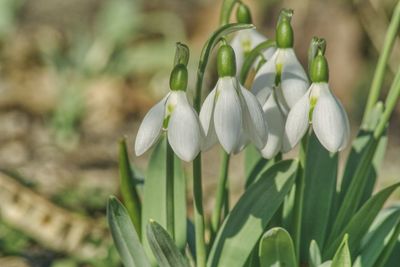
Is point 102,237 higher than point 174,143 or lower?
lower

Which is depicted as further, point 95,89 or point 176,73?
point 95,89

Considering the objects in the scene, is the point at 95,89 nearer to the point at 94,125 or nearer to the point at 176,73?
the point at 94,125

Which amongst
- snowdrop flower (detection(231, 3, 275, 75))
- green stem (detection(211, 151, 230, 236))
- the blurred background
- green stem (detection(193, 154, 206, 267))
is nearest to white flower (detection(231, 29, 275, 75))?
snowdrop flower (detection(231, 3, 275, 75))

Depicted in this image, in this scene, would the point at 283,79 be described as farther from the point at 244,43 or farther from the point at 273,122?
the point at 244,43

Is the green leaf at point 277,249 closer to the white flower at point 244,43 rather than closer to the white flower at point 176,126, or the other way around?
the white flower at point 176,126

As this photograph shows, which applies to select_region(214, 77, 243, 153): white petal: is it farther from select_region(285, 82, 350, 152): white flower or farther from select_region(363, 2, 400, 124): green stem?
select_region(363, 2, 400, 124): green stem

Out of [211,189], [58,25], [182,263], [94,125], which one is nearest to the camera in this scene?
[182,263]

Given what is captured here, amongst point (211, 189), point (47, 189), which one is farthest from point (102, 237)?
point (211, 189)
